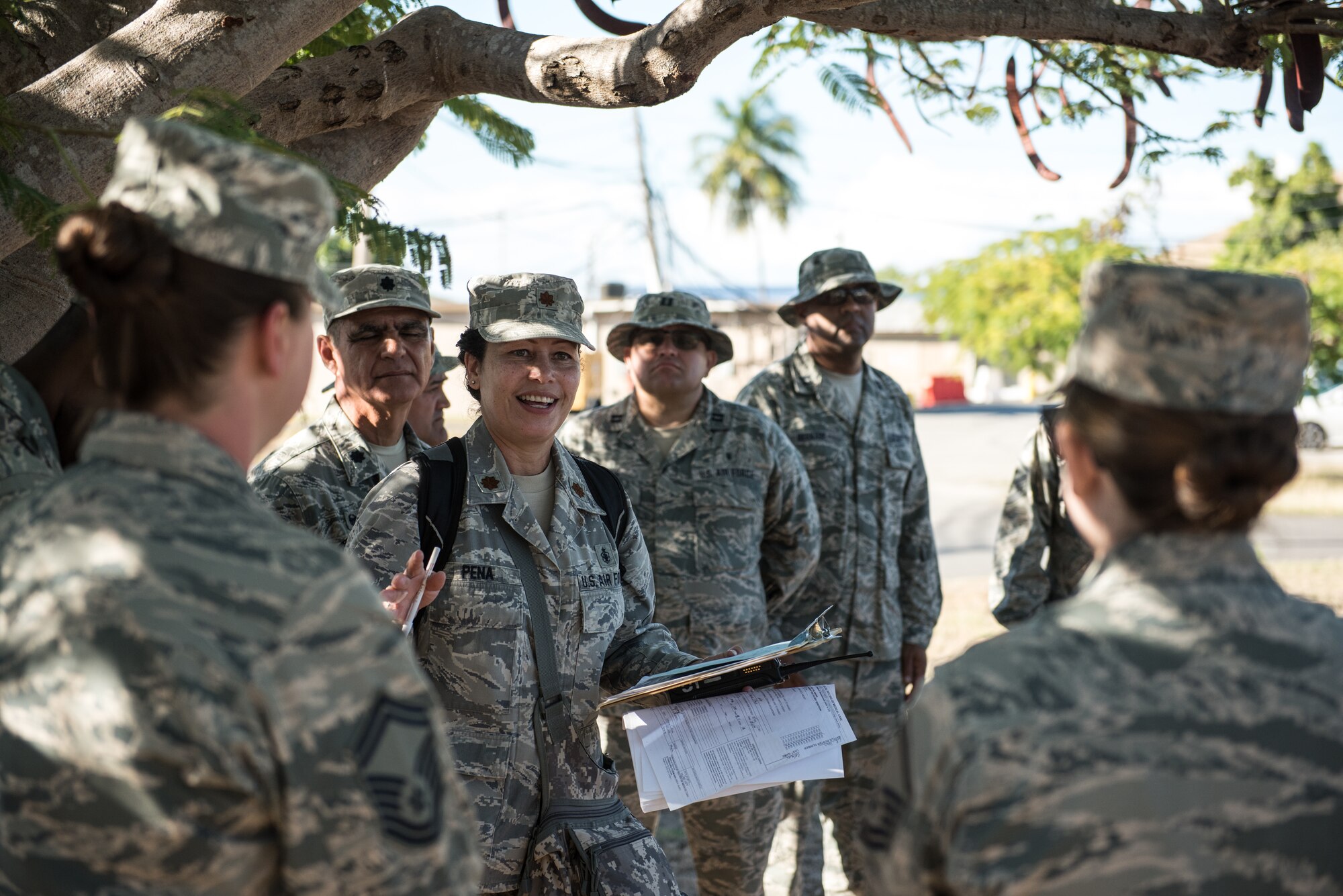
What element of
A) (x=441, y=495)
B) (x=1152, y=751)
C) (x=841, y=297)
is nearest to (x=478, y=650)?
(x=441, y=495)

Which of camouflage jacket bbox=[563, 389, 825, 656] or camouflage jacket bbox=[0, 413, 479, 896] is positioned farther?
camouflage jacket bbox=[563, 389, 825, 656]

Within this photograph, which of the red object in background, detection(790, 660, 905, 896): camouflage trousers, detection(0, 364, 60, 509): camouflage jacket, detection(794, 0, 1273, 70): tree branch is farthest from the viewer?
the red object in background

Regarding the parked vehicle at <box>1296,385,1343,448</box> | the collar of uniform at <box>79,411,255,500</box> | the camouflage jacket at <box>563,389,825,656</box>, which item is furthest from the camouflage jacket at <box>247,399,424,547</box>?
the parked vehicle at <box>1296,385,1343,448</box>

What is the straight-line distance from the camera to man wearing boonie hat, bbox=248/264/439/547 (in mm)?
3955

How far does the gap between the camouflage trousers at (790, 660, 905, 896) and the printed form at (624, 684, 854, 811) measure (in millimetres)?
2070

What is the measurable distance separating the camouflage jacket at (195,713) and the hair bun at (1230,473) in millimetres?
1008

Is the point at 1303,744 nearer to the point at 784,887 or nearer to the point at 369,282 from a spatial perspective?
the point at 369,282

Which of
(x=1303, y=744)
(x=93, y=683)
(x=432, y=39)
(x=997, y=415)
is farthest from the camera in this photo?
(x=997, y=415)

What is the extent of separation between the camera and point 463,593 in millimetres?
3148

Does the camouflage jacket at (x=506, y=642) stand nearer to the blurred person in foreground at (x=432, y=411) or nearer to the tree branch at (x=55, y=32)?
the tree branch at (x=55, y=32)

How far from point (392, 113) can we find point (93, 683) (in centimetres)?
274

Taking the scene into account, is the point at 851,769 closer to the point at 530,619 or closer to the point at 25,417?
the point at 530,619

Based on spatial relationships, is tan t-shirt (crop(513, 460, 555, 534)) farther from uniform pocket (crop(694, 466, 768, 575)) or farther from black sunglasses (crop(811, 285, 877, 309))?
black sunglasses (crop(811, 285, 877, 309))

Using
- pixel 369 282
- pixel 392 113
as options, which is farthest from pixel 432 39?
pixel 369 282
